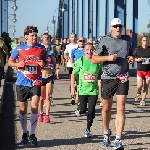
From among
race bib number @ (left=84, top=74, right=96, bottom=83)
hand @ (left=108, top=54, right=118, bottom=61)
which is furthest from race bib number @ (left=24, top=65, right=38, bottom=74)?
race bib number @ (left=84, top=74, right=96, bottom=83)

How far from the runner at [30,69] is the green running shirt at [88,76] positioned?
1312 millimetres

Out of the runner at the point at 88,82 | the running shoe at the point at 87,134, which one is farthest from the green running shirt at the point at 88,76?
the running shoe at the point at 87,134

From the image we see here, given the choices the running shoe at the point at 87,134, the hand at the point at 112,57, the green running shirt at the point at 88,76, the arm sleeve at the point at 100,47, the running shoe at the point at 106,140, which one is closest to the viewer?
the hand at the point at 112,57

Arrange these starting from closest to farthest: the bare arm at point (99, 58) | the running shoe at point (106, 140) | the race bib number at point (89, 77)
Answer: the bare arm at point (99, 58), the running shoe at point (106, 140), the race bib number at point (89, 77)

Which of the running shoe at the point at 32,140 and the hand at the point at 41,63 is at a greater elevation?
the hand at the point at 41,63

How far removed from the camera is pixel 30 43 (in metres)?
8.36

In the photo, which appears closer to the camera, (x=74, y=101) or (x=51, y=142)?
(x=51, y=142)

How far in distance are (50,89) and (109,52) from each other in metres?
3.46

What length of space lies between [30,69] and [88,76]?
1.57 m

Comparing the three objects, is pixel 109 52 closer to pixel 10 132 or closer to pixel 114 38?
pixel 114 38

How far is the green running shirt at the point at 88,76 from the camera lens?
9523mm

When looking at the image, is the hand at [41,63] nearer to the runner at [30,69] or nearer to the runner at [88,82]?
the runner at [30,69]

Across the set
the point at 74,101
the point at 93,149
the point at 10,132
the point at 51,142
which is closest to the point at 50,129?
the point at 10,132

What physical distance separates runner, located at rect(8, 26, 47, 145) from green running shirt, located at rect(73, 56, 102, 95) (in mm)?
1312
